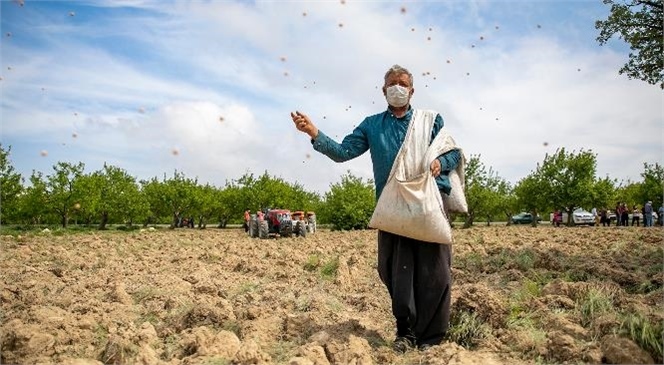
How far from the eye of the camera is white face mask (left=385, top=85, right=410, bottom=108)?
3137 mm

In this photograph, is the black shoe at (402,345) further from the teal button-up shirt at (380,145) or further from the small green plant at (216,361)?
the small green plant at (216,361)

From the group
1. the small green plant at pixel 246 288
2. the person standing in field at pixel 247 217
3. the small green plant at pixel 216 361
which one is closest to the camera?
the small green plant at pixel 216 361

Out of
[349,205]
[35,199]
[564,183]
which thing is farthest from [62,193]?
[564,183]

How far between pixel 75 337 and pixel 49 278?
320cm

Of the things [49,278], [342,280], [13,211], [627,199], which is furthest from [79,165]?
[627,199]

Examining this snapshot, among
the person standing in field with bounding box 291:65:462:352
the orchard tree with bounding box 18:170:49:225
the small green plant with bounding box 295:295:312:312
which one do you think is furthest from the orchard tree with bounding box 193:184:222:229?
the person standing in field with bounding box 291:65:462:352

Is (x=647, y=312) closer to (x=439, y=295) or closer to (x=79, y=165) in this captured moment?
(x=439, y=295)

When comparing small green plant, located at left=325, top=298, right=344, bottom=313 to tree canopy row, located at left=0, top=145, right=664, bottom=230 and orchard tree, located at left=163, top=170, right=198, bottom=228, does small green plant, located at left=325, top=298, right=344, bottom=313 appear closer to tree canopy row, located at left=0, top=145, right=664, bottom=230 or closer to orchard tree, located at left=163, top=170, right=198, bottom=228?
tree canopy row, located at left=0, top=145, right=664, bottom=230

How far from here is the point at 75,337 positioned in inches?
127

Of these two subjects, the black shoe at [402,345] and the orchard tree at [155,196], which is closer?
the black shoe at [402,345]

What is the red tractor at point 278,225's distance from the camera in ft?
51.0

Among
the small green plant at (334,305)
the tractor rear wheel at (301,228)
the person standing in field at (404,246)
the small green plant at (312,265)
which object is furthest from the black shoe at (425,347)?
the tractor rear wheel at (301,228)

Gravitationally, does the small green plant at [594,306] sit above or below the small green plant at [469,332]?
above

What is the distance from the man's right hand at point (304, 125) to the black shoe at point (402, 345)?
56.6 inches
